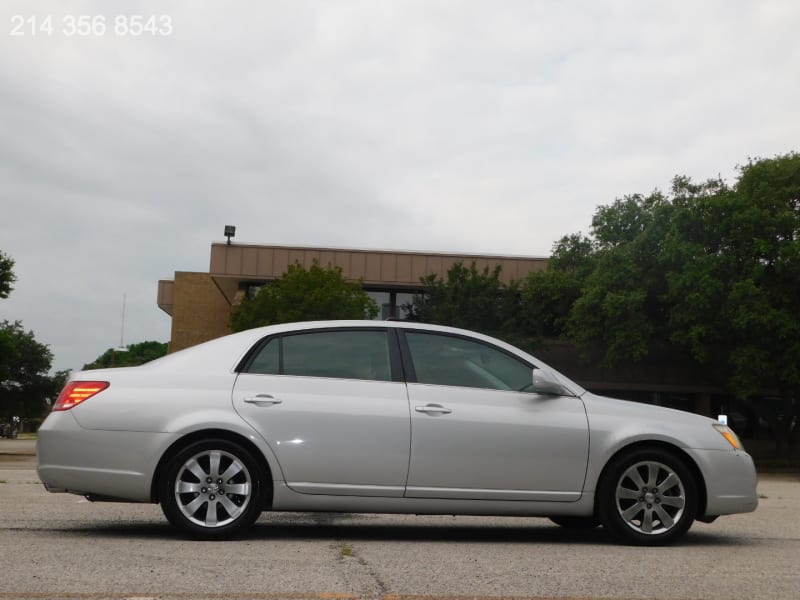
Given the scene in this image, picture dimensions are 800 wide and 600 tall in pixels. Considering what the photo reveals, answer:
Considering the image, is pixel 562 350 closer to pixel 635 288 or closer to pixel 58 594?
pixel 635 288

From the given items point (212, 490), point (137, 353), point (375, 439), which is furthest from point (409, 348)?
point (137, 353)

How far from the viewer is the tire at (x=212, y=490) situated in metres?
6.99

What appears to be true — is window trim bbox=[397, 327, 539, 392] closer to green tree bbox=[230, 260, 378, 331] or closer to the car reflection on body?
the car reflection on body

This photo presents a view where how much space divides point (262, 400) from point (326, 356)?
0.58 metres

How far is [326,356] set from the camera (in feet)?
24.8

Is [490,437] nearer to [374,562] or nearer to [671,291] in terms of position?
[374,562]

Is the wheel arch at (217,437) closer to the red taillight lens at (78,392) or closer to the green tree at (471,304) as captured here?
the red taillight lens at (78,392)

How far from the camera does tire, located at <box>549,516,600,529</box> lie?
834 centimetres

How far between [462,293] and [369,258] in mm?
8453

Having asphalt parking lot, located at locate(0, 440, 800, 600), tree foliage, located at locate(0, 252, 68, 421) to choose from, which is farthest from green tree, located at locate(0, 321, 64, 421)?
asphalt parking lot, located at locate(0, 440, 800, 600)

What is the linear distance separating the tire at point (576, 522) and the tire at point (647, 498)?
76 cm

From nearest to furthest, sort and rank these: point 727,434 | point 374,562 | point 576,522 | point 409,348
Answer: point 374,562
point 409,348
point 727,434
point 576,522

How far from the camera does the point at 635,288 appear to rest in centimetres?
3544

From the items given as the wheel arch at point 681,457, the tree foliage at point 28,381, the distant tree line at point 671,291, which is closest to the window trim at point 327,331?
the wheel arch at point 681,457
